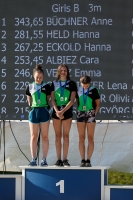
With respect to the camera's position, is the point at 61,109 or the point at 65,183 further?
the point at 61,109

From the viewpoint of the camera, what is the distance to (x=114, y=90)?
30.9 feet

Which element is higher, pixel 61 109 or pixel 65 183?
pixel 61 109

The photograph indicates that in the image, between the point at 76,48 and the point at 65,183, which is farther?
the point at 76,48

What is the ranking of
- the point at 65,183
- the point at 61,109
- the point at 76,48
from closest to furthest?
1. the point at 65,183
2. the point at 61,109
3. the point at 76,48

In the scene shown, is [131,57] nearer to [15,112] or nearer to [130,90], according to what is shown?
[130,90]

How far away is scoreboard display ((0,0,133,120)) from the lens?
30.9ft

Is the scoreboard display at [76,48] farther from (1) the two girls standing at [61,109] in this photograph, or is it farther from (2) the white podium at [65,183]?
(2) the white podium at [65,183]

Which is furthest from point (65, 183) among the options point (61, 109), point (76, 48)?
point (76, 48)

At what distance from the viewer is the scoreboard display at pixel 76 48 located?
9422 millimetres

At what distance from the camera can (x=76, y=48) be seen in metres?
9.45

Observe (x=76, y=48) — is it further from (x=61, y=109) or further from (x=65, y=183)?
(x=65, y=183)

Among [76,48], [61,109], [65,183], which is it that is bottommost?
[65,183]

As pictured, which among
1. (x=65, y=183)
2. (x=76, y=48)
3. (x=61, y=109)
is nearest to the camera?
(x=65, y=183)

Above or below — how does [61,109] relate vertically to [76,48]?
below
